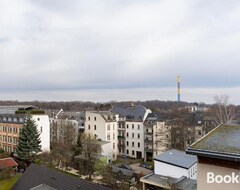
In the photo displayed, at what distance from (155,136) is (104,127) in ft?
28.2

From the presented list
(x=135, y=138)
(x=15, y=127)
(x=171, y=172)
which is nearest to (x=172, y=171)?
(x=171, y=172)

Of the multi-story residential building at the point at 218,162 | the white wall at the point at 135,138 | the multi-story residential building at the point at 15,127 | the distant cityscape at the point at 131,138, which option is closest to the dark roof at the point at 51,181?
the distant cityscape at the point at 131,138

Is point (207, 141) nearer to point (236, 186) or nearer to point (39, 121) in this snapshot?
point (236, 186)

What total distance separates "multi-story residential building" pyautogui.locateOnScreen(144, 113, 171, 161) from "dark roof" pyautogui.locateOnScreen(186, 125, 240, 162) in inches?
1474

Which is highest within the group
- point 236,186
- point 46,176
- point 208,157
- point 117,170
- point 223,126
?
point 223,126

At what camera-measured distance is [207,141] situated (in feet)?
15.3

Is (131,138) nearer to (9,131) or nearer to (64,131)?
(64,131)

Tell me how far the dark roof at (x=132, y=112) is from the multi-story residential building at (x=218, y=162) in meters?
41.6

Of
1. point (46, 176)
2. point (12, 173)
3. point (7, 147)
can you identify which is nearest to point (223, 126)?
point (46, 176)

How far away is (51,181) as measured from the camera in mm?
18047

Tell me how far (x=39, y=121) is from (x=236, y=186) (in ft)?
130

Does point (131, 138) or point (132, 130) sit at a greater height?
point (132, 130)

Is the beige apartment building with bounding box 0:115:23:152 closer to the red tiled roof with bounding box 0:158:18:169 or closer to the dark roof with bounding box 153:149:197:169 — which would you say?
the red tiled roof with bounding box 0:158:18:169

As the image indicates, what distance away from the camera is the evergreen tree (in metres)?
34.4
